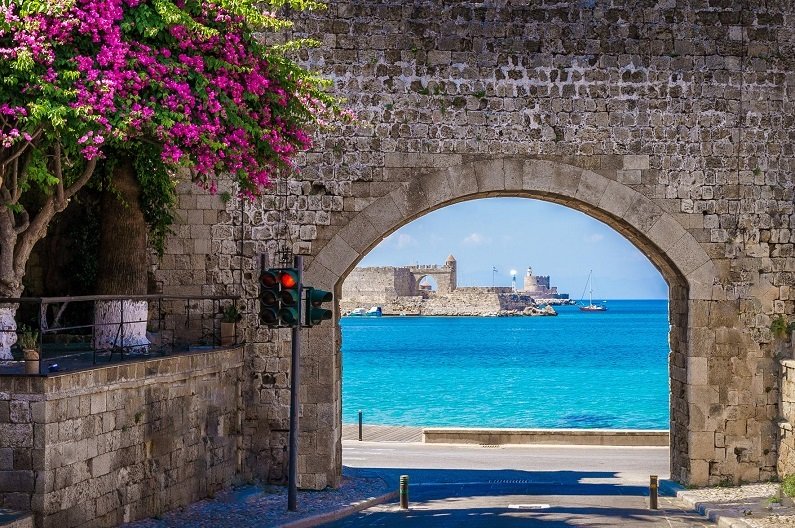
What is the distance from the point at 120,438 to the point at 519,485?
7098 millimetres

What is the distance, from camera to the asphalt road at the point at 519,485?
13753 mm

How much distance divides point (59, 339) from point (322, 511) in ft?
15.4

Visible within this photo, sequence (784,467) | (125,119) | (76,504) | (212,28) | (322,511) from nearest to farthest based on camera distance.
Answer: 1. (76,504)
2. (125,119)
3. (212,28)
4. (322,511)
5. (784,467)

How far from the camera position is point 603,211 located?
634 inches

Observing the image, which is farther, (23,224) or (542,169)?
(542,169)

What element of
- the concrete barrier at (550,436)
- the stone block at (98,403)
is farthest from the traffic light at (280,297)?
the concrete barrier at (550,436)

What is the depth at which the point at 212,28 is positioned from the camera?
41.8 ft

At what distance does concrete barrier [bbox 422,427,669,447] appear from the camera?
23.7m

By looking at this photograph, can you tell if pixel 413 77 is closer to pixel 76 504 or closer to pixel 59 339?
pixel 59 339

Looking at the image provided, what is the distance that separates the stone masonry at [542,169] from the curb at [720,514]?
56.9 inches

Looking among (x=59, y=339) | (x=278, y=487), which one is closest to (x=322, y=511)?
(x=278, y=487)

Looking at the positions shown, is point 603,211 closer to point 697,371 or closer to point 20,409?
point 697,371

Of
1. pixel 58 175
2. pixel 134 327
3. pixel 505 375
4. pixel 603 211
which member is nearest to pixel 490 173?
pixel 603 211

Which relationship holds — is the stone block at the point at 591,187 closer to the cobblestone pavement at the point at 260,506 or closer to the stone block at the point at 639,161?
the stone block at the point at 639,161
